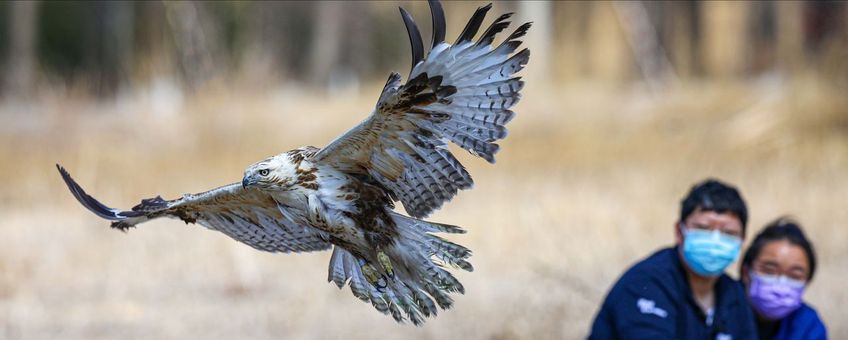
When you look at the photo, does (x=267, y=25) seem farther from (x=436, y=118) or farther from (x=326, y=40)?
(x=436, y=118)

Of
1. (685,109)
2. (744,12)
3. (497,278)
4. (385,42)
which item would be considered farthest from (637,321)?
(385,42)

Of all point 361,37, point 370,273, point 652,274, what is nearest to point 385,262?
point 370,273

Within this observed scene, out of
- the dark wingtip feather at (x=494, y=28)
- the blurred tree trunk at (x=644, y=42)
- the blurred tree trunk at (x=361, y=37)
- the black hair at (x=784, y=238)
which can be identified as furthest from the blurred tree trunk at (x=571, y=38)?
the dark wingtip feather at (x=494, y=28)

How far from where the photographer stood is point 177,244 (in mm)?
8836

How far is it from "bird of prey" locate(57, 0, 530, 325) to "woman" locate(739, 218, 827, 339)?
1282 millimetres

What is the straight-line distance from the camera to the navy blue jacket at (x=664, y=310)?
407 cm

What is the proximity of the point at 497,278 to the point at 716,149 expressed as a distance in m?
4.90

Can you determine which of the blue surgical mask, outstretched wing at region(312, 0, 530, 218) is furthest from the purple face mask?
outstretched wing at region(312, 0, 530, 218)

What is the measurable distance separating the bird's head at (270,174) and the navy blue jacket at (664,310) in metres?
1.31

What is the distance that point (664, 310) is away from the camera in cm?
408

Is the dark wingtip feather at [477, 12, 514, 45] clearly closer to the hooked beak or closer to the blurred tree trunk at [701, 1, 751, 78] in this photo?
the hooked beak

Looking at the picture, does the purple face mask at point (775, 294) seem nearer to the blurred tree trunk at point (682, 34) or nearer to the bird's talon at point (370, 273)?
the bird's talon at point (370, 273)

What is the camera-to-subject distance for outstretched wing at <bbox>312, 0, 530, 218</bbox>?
355 cm

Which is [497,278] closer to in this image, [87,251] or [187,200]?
[87,251]
